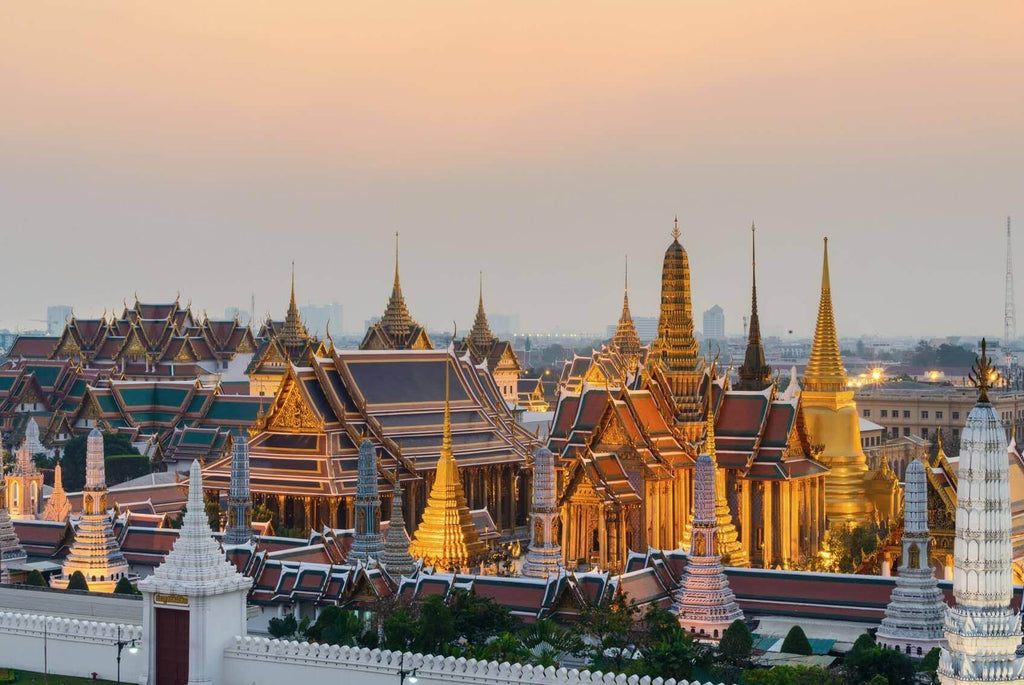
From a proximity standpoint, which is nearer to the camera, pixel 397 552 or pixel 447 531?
pixel 397 552

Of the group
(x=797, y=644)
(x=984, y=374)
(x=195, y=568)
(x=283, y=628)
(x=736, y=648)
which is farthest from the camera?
(x=283, y=628)

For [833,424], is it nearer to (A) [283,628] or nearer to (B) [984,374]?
(A) [283,628]

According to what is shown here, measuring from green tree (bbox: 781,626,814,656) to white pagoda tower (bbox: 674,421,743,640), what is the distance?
1626 mm

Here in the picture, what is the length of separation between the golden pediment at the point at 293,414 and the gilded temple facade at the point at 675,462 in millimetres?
6725

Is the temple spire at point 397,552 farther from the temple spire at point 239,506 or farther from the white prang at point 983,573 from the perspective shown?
the white prang at point 983,573

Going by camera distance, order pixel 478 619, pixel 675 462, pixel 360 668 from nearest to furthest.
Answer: pixel 360 668
pixel 478 619
pixel 675 462

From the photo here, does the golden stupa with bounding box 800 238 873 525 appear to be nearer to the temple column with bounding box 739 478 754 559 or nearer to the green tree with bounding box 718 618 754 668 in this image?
the temple column with bounding box 739 478 754 559

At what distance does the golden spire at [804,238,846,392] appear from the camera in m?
48.2

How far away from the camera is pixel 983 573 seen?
20297 millimetres

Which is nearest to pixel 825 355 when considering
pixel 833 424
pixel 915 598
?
pixel 833 424

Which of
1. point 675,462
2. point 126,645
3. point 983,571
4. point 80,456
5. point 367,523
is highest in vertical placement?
point 675,462

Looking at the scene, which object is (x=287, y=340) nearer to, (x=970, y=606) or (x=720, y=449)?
(x=720, y=449)

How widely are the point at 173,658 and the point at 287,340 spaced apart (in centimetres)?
6397

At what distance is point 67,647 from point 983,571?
48.1 ft
